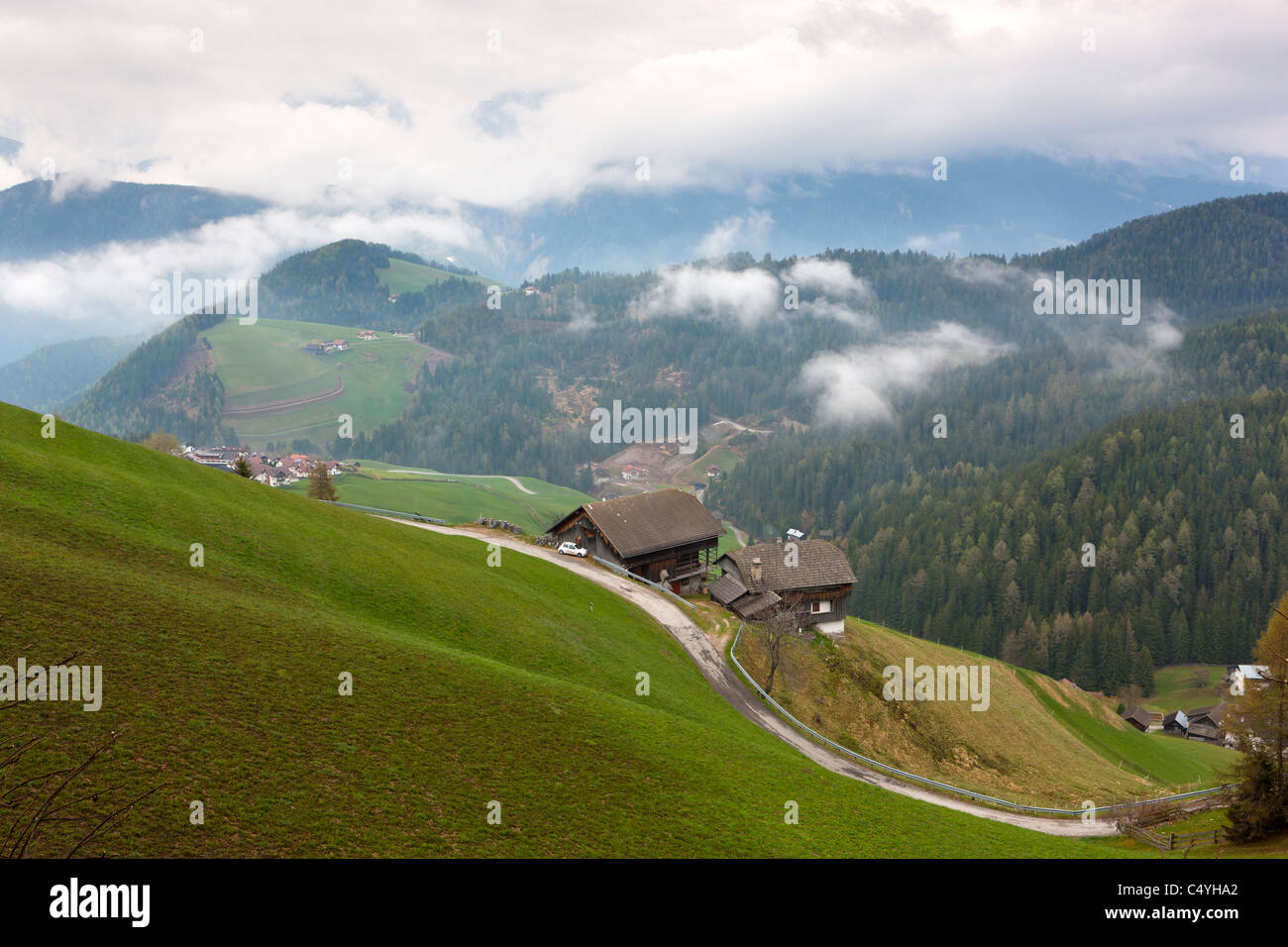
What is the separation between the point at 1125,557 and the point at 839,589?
14977cm

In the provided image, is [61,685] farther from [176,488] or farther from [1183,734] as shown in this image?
[1183,734]

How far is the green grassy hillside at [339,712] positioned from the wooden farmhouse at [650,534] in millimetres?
23440

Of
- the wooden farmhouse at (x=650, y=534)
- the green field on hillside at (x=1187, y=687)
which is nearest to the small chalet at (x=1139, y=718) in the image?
the green field on hillside at (x=1187, y=687)

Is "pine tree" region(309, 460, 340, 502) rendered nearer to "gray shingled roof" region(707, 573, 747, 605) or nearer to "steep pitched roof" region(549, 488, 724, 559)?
"steep pitched roof" region(549, 488, 724, 559)

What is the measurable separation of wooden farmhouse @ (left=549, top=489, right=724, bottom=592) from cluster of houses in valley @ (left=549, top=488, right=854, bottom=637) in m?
0.10

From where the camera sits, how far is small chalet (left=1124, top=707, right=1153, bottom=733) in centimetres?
12569

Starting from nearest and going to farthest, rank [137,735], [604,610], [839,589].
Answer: [137,735], [604,610], [839,589]

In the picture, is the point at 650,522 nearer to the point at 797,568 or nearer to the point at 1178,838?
the point at 797,568

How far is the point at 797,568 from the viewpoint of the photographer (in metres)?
68.4

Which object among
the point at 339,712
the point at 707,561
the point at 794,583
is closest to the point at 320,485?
the point at 707,561

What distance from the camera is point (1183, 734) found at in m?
126

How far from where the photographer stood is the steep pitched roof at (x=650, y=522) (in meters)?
71.4

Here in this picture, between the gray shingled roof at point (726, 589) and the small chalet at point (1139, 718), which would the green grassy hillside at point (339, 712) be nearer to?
the gray shingled roof at point (726, 589)
